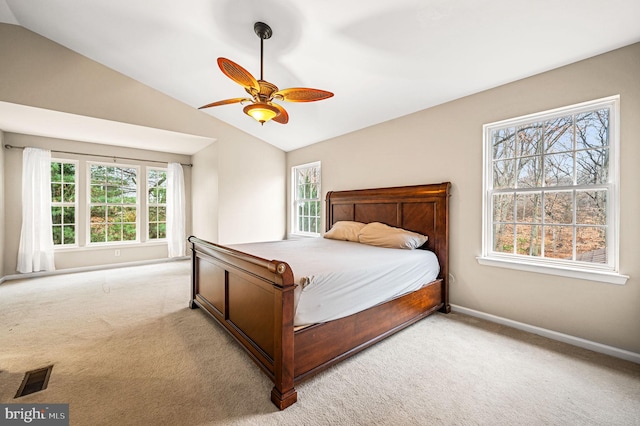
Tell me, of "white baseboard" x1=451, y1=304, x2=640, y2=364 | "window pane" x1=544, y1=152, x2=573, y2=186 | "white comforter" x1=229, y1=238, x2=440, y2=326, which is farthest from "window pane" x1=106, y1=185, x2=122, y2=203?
"window pane" x1=544, y1=152, x2=573, y2=186

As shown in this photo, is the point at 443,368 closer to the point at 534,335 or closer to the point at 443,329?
the point at 443,329

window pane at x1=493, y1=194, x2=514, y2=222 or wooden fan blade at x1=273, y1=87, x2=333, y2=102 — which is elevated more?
wooden fan blade at x1=273, y1=87, x2=333, y2=102

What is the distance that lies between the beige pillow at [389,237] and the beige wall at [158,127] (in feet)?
8.41

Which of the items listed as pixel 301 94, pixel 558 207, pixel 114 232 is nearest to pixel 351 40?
pixel 301 94

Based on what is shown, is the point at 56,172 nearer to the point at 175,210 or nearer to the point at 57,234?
the point at 57,234

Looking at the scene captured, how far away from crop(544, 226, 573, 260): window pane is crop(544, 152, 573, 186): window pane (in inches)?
16.8

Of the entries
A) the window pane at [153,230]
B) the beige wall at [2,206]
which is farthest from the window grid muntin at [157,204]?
the beige wall at [2,206]

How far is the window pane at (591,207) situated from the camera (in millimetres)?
2240

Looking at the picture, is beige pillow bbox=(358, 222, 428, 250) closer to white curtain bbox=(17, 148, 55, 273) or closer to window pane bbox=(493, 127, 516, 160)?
window pane bbox=(493, 127, 516, 160)

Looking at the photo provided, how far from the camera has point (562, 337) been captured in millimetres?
2336

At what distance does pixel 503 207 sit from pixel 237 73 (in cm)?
288

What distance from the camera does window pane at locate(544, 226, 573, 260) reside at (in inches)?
94.9

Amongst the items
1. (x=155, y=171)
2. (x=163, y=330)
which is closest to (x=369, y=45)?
(x=163, y=330)

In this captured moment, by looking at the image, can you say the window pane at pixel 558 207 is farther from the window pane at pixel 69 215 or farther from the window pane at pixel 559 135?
the window pane at pixel 69 215
